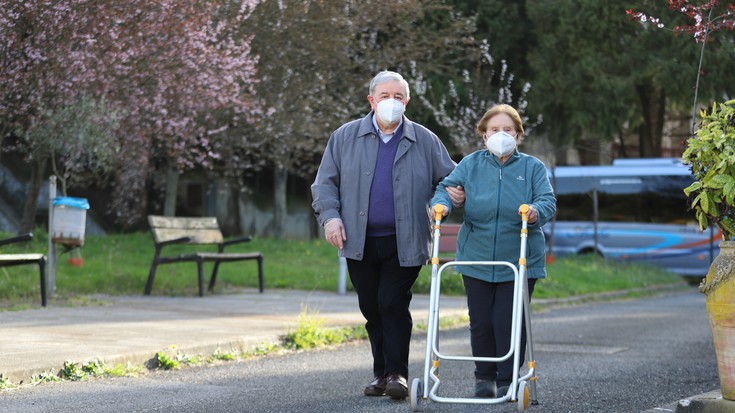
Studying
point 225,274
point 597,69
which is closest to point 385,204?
point 225,274

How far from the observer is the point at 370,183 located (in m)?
7.41

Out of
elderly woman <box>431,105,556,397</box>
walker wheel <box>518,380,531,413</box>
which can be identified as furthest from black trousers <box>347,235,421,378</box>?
walker wheel <box>518,380,531,413</box>

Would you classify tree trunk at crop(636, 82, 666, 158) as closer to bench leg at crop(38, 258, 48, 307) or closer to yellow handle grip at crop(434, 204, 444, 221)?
bench leg at crop(38, 258, 48, 307)

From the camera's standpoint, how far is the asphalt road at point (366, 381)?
7.22 m

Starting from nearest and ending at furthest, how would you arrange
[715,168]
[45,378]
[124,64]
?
[715,168]
[45,378]
[124,64]

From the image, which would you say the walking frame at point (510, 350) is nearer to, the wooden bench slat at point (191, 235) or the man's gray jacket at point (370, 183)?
the man's gray jacket at point (370, 183)

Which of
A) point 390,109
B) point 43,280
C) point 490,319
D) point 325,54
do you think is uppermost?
point 325,54

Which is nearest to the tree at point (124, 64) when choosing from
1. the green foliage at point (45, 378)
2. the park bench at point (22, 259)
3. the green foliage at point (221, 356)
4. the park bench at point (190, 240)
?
the park bench at point (190, 240)

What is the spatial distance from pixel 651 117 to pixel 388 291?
2827 centimetres

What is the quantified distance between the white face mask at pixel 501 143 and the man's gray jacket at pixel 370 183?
749mm

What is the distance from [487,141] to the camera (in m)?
6.86

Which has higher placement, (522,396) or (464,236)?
(464,236)

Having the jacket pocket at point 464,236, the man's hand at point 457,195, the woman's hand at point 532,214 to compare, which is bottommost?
the jacket pocket at point 464,236

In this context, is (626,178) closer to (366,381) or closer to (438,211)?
(366,381)
